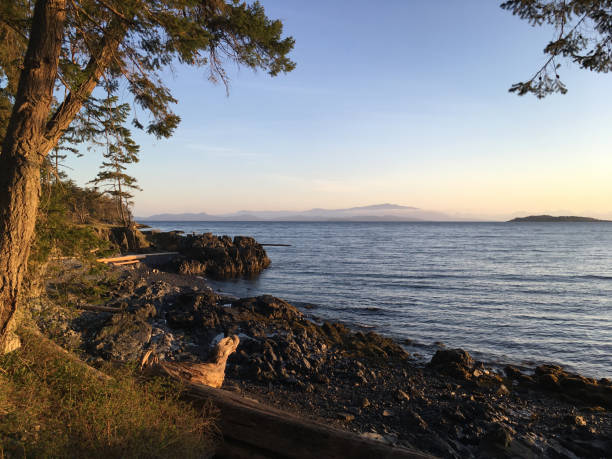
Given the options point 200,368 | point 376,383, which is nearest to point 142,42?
point 200,368

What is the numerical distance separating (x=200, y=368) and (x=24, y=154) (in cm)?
516

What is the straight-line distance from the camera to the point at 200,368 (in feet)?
23.9

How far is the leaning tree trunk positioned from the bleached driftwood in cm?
253

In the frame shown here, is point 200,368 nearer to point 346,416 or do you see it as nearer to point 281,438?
point 281,438

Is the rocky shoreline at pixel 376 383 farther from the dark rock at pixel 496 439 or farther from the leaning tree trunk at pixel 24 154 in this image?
the leaning tree trunk at pixel 24 154

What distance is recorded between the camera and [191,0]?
6.38 meters

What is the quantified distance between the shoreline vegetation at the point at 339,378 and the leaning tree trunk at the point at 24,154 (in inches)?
45.2

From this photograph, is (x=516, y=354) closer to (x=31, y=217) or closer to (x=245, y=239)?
(x=31, y=217)

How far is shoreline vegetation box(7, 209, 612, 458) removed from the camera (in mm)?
7480

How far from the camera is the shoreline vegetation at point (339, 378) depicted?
7480mm

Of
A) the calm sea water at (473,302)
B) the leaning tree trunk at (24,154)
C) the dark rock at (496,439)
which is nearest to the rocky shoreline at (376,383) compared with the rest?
the dark rock at (496,439)

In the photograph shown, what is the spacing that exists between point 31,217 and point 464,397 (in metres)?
11.5

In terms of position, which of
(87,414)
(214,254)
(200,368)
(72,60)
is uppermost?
(72,60)

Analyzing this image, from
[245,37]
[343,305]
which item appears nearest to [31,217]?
[245,37]
